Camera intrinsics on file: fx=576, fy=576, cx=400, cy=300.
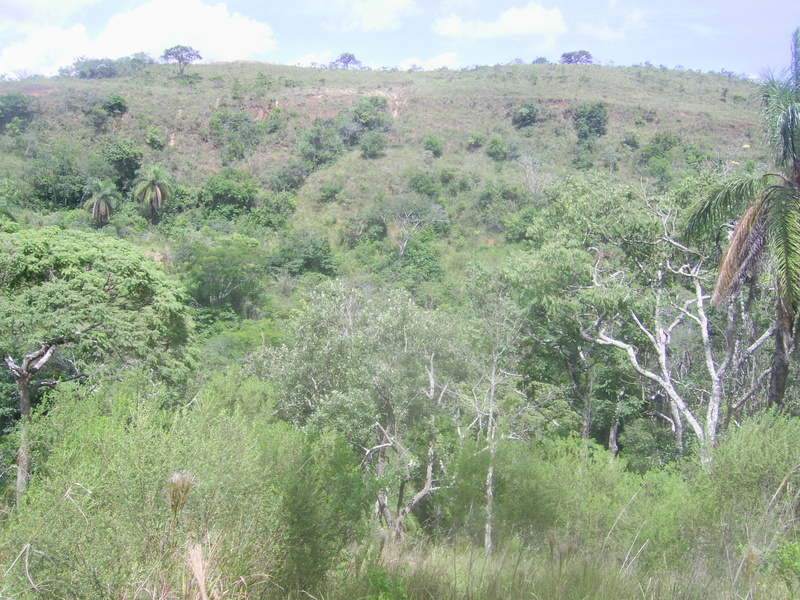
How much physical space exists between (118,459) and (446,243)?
3264 centimetres

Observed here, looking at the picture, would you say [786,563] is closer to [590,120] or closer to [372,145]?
[372,145]

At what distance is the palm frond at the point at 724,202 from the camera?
8.62 metres

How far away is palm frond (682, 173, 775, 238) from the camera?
8.62m

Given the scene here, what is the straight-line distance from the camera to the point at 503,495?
1266 cm

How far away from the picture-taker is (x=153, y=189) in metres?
36.4

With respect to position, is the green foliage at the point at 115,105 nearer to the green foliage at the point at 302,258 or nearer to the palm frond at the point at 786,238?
the green foliage at the point at 302,258

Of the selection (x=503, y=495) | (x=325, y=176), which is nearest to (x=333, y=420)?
(x=503, y=495)

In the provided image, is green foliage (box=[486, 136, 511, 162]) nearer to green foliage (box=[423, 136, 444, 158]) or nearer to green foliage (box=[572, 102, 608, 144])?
green foliage (box=[423, 136, 444, 158])

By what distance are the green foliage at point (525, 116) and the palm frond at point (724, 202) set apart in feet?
137

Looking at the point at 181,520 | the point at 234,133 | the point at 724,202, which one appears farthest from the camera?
the point at 234,133

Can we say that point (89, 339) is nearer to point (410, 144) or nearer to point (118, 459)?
point (118, 459)

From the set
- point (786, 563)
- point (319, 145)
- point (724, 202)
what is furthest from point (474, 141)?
point (786, 563)

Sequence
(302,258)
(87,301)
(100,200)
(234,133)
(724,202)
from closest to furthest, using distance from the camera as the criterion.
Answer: (724,202), (87,301), (302,258), (100,200), (234,133)

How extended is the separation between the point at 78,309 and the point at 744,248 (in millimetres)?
12153
